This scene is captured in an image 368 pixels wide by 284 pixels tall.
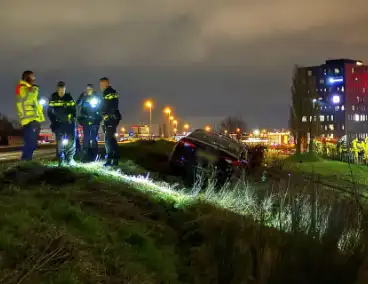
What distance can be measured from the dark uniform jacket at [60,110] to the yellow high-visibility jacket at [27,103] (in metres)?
0.50

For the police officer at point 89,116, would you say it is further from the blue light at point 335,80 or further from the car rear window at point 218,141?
the blue light at point 335,80

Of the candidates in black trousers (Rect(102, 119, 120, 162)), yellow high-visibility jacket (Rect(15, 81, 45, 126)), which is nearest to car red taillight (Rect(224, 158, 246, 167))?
black trousers (Rect(102, 119, 120, 162))

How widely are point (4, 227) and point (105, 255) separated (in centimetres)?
100

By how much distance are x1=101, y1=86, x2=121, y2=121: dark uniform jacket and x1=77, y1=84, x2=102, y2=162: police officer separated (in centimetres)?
55

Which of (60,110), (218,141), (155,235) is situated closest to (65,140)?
(60,110)

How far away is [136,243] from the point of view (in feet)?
20.2

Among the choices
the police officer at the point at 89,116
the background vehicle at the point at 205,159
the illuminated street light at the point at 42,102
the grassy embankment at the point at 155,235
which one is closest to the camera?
the grassy embankment at the point at 155,235

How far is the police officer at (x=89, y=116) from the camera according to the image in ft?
43.4

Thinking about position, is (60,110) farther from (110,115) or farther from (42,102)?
(110,115)

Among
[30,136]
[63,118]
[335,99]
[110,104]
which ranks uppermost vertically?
[335,99]

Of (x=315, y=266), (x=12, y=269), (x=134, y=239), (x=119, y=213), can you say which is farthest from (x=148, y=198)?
(x=12, y=269)

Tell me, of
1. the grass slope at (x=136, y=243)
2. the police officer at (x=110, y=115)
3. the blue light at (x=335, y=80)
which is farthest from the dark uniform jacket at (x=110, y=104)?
the blue light at (x=335, y=80)

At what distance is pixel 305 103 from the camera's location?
41.5 m

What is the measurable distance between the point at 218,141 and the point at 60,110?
4.66 meters
